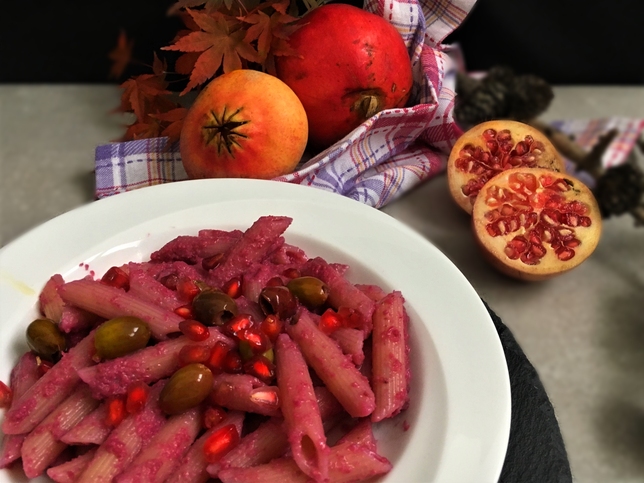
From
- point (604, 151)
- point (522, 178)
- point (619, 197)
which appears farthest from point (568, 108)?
point (522, 178)

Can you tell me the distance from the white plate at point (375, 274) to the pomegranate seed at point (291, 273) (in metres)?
0.08

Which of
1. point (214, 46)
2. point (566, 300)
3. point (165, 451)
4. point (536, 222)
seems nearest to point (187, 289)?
point (165, 451)

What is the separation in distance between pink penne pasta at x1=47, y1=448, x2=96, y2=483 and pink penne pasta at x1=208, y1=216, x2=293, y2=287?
0.32 m

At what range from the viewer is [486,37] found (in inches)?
78.7

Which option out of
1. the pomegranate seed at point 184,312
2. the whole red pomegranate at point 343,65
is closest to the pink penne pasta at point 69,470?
the pomegranate seed at point 184,312

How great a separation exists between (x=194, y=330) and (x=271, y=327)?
11 centimetres

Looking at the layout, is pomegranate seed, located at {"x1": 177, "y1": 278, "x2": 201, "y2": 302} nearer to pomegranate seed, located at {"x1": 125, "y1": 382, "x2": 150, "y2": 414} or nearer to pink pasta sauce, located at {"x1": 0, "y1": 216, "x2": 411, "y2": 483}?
pink pasta sauce, located at {"x1": 0, "y1": 216, "x2": 411, "y2": 483}

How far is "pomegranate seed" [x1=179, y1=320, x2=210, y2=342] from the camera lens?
81 cm

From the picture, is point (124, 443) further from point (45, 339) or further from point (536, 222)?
Result: point (536, 222)

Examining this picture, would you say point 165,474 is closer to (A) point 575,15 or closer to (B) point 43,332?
(B) point 43,332

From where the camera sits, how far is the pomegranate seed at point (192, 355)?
792mm

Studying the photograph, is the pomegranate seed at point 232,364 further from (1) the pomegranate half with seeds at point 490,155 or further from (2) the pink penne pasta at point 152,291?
(1) the pomegranate half with seeds at point 490,155

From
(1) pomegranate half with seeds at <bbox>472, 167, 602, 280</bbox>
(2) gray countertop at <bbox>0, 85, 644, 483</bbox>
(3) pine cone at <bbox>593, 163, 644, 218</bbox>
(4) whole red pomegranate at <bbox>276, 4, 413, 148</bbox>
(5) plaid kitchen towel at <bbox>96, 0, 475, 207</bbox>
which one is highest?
(4) whole red pomegranate at <bbox>276, 4, 413, 148</bbox>

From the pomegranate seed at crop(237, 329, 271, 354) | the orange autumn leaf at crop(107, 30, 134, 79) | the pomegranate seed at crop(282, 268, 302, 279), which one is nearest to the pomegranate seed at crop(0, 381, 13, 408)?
the pomegranate seed at crop(237, 329, 271, 354)
